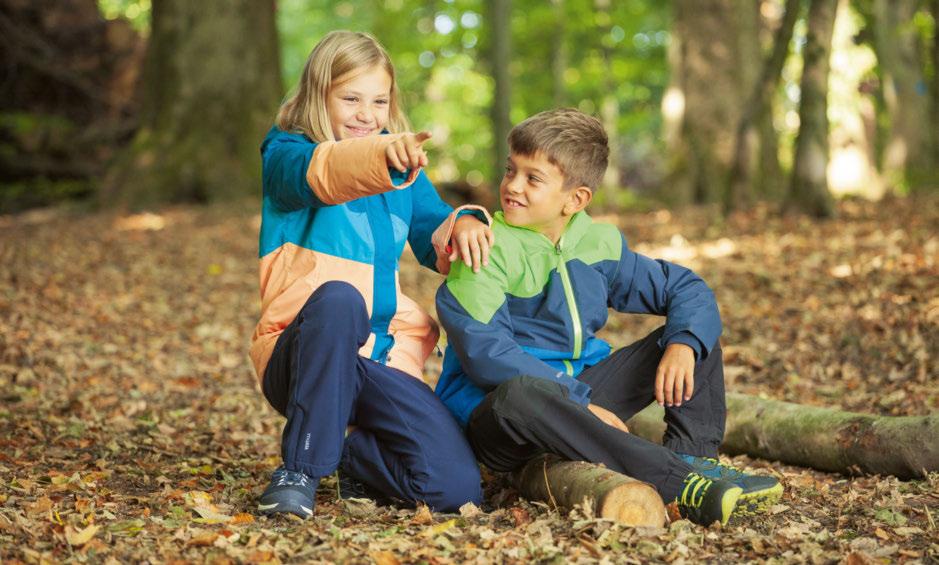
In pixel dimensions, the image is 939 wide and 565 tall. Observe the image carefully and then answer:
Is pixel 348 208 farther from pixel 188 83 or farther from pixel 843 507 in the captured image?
pixel 188 83

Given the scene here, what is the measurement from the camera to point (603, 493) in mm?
3131

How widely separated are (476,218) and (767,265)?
194 inches

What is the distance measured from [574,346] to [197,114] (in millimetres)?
8862

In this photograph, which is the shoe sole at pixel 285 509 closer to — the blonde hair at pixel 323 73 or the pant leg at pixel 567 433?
the pant leg at pixel 567 433

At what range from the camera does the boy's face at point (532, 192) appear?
3.59 meters

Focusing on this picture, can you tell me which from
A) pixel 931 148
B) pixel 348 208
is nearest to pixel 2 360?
pixel 348 208

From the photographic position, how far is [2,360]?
5.84m

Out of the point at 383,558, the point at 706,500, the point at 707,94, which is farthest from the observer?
the point at 707,94

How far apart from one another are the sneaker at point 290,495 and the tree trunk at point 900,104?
11.7 m

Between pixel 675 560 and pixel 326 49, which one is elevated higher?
pixel 326 49

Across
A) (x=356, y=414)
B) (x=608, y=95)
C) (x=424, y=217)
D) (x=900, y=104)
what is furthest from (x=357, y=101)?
(x=608, y=95)

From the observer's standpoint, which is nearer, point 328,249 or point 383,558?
point 383,558

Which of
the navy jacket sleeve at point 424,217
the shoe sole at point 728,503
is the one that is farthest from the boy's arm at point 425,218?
the shoe sole at point 728,503

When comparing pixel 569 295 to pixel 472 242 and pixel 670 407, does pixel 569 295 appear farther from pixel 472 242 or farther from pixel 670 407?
pixel 670 407
